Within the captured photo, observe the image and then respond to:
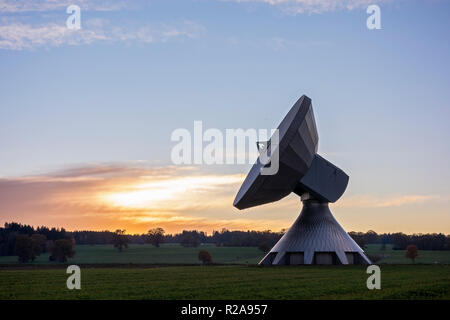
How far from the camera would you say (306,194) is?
213 ft

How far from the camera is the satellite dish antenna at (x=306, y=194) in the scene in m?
51.8

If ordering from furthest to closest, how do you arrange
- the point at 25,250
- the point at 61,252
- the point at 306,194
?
the point at 61,252, the point at 25,250, the point at 306,194

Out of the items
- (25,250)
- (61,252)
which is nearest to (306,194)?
(25,250)

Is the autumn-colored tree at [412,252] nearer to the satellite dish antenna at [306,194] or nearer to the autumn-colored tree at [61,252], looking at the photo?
the satellite dish antenna at [306,194]

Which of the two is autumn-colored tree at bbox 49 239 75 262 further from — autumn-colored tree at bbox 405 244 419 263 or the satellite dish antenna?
the satellite dish antenna

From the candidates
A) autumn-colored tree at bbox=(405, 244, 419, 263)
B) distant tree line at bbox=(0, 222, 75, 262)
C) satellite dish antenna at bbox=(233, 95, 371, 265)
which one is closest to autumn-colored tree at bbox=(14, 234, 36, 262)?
distant tree line at bbox=(0, 222, 75, 262)

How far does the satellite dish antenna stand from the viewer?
51844mm

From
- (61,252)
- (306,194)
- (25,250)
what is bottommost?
(61,252)

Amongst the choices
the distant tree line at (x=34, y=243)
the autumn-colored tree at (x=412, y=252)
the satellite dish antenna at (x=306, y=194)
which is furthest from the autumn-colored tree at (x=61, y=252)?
the satellite dish antenna at (x=306, y=194)

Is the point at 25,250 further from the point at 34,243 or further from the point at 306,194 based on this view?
the point at 306,194
